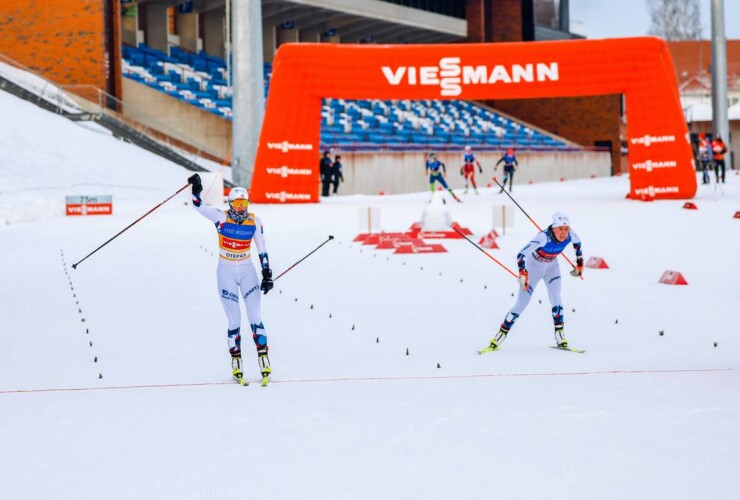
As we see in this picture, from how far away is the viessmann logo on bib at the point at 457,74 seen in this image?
1071 inches

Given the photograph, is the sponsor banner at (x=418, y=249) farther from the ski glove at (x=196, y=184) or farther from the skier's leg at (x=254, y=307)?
the skier's leg at (x=254, y=307)

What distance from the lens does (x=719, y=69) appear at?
4084 centimetres

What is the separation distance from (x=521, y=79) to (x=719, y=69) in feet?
55.6

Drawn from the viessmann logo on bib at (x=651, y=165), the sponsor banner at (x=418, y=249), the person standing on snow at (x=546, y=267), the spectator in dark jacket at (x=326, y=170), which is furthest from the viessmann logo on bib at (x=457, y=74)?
the person standing on snow at (x=546, y=267)

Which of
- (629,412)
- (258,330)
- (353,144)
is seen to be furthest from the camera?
(353,144)

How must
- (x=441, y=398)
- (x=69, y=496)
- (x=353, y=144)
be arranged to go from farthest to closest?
1. (x=353, y=144)
2. (x=441, y=398)
3. (x=69, y=496)

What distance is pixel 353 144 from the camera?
128 feet

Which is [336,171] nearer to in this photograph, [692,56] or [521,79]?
[521,79]

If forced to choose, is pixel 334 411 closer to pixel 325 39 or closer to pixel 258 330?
pixel 258 330

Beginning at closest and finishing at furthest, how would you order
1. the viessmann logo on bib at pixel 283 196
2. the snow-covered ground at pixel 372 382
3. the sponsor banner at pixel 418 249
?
the snow-covered ground at pixel 372 382
the sponsor banner at pixel 418 249
the viessmann logo on bib at pixel 283 196

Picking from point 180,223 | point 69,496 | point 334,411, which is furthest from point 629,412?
point 180,223

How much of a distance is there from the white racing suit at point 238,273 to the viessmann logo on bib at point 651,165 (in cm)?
2167

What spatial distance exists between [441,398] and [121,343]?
11.5 ft

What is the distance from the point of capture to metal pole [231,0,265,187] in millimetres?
32500
